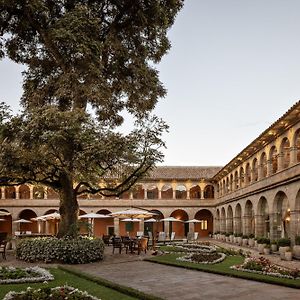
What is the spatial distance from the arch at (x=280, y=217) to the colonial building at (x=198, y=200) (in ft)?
0.18

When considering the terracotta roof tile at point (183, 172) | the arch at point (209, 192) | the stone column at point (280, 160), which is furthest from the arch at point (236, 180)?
the stone column at point (280, 160)

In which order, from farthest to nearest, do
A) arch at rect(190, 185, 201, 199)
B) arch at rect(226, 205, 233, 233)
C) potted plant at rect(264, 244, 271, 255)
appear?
arch at rect(190, 185, 201, 199) < arch at rect(226, 205, 233, 233) < potted plant at rect(264, 244, 271, 255)

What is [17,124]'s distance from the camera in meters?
16.3

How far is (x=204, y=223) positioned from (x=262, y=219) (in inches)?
1002

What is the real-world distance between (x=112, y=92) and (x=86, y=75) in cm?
309

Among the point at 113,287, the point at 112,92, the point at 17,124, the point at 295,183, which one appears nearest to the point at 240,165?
the point at 295,183

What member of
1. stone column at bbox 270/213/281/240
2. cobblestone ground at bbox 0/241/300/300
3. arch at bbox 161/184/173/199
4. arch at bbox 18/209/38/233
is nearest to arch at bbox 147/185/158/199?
arch at bbox 161/184/173/199

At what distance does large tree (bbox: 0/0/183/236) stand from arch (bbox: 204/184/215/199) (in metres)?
32.9

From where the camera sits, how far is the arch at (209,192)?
53369mm

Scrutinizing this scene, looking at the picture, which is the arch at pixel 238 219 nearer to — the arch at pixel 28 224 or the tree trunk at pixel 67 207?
the tree trunk at pixel 67 207

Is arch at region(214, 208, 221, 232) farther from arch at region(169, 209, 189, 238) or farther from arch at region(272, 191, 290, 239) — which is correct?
arch at region(272, 191, 290, 239)

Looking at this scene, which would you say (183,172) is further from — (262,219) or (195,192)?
(262,219)

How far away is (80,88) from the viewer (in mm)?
17766

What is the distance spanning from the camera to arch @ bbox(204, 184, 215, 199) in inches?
2101
